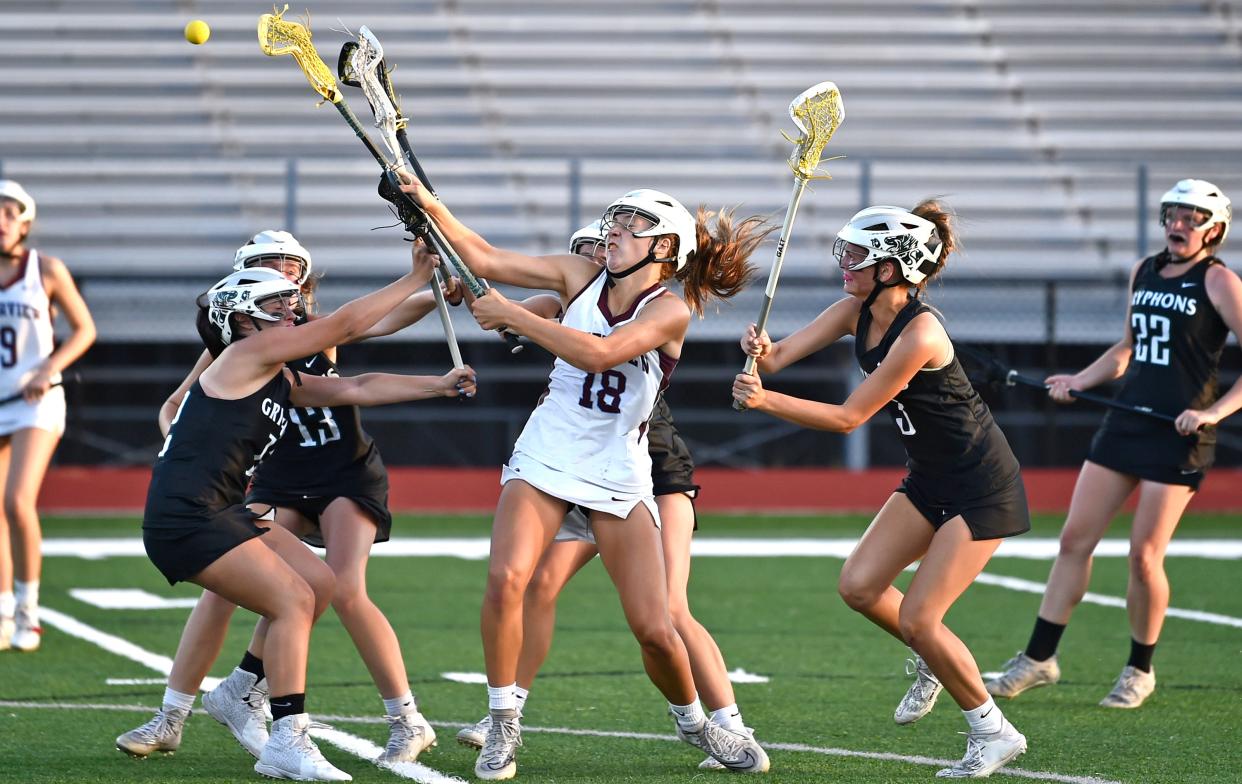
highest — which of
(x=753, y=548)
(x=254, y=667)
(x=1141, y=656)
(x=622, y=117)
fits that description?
(x=622, y=117)

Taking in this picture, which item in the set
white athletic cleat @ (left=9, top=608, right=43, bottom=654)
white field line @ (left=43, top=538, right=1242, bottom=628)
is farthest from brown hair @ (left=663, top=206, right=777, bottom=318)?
white field line @ (left=43, top=538, right=1242, bottom=628)

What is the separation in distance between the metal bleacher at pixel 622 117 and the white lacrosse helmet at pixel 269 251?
404 inches

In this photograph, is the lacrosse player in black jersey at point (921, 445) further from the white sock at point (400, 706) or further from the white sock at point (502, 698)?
the white sock at point (400, 706)

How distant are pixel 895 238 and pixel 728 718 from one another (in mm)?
1657

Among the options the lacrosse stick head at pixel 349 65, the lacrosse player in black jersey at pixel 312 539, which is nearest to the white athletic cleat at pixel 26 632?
the lacrosse player in black jersey at pixel 312 539

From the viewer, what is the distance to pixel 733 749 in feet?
17.1

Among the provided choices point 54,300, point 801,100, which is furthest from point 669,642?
point 54,300

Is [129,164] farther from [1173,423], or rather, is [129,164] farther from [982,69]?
[1173,423]

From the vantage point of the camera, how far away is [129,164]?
57.6 ft

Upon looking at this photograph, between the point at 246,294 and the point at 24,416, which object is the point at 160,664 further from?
the point at 246,294

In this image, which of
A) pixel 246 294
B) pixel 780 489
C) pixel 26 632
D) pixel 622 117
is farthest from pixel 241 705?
pixel 622 117

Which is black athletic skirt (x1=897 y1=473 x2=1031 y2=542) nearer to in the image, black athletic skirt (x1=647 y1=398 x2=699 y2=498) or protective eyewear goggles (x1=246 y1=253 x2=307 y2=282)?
black athletic skirt (x1=647 y1=398 x2=699 y2=498)

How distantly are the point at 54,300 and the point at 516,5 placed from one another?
1239 centimetres

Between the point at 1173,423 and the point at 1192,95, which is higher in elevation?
the point at 1192,95
